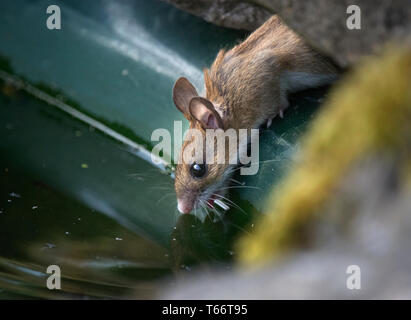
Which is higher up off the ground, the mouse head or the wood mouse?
the wood mouse

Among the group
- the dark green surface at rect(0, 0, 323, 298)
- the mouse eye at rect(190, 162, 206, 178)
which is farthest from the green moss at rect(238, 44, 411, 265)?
the mouse eye at rect(190, 162, 206, 178)

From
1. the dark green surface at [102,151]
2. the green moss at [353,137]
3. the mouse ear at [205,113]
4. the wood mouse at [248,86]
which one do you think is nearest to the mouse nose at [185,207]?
the wood mouse at [248,86]

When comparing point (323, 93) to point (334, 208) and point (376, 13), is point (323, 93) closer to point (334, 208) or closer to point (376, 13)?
point (376, 13)

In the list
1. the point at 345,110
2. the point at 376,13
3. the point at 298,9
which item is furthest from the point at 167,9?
the point at 345,110

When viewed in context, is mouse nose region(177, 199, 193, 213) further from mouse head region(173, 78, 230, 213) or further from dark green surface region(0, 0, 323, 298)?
dark green surface region(0, 0, 323, 298)

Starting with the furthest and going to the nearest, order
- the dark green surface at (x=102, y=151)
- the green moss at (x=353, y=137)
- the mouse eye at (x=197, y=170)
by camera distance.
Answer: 1. the mouse eye at (x=197, y=170)
2. the dark green surface at (x=102, y=151)
3. the green moss at (x=353, y=137)

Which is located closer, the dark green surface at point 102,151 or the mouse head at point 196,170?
the dark green surface at point 102,151

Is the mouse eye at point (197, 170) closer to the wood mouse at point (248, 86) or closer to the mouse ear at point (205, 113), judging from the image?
the wood mouse at point (248, 86)

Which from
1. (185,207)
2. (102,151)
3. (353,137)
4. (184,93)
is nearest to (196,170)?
(185,207)
